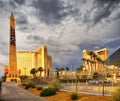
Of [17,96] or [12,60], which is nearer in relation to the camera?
[17,96]

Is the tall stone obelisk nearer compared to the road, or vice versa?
the road

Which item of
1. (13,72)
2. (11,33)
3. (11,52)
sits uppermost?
(11,33)

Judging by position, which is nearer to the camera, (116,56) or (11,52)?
(116,56)

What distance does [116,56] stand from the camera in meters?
109

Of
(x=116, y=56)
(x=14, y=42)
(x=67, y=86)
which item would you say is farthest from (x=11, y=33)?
(x=67, y=86)

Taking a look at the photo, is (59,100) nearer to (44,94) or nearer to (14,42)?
(44,94)

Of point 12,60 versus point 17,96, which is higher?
point 12,60

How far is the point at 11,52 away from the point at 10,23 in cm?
2232

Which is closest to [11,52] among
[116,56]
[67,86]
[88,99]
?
[116,56]

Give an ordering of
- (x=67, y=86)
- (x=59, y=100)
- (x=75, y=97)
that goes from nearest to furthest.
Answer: (x=75, y=97) < (x=59, y=100) < (x=67, y=86)

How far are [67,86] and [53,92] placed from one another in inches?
581

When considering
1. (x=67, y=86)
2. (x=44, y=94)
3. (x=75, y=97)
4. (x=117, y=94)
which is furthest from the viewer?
(x=67, y=86)

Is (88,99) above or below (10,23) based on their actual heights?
below

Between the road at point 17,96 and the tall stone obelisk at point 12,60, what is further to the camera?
the tall stone obelisk at point 12,60
